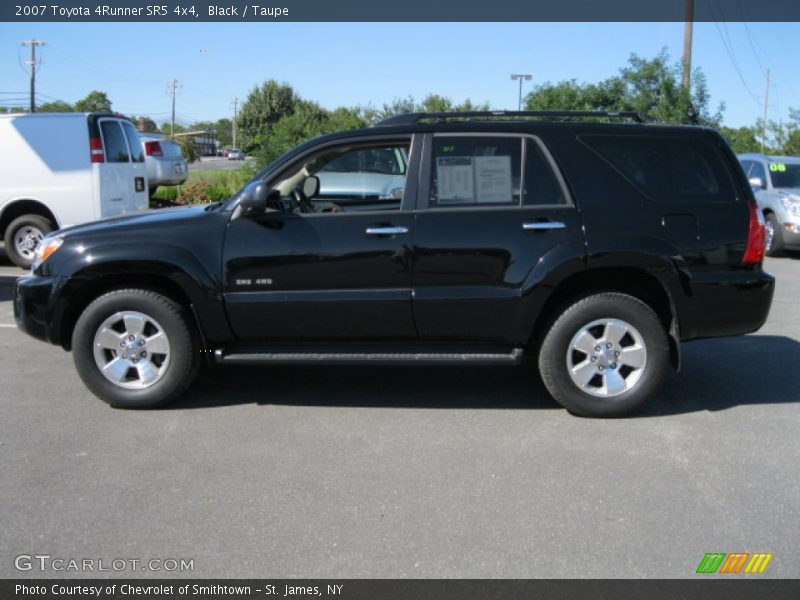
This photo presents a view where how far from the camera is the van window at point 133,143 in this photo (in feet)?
39.5

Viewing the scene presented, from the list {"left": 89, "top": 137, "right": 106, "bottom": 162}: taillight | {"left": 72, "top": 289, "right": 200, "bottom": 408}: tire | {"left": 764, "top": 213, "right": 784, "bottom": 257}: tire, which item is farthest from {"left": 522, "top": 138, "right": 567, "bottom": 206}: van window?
{"left": 764, "top": 213, "right": 784, "bottom": 257}: tire

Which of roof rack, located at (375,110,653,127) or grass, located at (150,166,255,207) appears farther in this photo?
grass, located at (150,166,255,207)

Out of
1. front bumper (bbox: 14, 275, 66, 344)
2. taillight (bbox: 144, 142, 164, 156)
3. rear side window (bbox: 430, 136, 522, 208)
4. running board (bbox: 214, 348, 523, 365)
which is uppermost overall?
taillight (bbox: 144, 142, 164, 156)

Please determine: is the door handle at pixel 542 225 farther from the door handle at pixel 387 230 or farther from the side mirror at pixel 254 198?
the side mirror at pixel 254 198

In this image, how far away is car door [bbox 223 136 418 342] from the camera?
5.07 metres

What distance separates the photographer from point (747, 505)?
3912 mm

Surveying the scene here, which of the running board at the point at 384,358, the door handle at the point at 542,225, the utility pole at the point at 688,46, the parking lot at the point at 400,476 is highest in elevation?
the utility pole at the point at 688,46

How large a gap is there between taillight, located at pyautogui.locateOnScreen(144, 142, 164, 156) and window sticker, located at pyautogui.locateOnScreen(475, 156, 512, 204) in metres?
14.4

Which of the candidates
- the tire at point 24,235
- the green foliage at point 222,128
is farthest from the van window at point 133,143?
the green foliage at point 222,128

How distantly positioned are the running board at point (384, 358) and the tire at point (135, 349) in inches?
11.9

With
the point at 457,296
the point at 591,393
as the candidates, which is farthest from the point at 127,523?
the point at 591,393

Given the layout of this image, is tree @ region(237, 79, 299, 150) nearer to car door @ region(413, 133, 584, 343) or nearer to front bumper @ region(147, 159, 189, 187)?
front bumper @ region(147, 159, 189, 187)

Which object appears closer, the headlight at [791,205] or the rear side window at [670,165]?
the rear side window at [670,165]

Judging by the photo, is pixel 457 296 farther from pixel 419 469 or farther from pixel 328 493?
pixel 328 493
